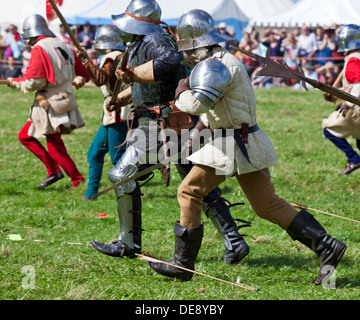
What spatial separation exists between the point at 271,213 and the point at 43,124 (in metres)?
3.94

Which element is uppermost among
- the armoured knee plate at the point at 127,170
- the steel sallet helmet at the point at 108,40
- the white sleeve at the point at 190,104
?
the steel sallet helmet at the point at 108,40

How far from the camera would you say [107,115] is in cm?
705

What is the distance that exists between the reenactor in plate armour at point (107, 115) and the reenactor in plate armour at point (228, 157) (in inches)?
94.5

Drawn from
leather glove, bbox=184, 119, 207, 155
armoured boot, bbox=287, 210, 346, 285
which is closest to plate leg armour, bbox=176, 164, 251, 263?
leather glove, bbox=184, 119, 207, 155

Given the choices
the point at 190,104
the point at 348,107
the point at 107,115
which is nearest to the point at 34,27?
the point at 107,115

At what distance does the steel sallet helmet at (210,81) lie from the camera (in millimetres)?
3814

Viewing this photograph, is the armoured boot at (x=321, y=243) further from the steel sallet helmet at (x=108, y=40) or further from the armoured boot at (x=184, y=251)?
the steel sallet helmet at (x=108, y=40)

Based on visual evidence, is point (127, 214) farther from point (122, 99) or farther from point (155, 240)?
point (122, 99)

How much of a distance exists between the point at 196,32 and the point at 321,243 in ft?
5.05

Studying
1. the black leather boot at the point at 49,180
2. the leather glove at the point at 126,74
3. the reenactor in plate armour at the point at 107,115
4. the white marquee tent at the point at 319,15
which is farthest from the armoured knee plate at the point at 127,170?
the white marquee tent at the point at 319,15

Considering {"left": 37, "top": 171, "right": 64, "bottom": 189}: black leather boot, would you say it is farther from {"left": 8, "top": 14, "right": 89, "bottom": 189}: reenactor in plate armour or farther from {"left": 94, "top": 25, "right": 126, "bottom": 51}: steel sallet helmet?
{"left": 94, "top": 25, "right": 126, "bottom": 51}: steel sallet helmet

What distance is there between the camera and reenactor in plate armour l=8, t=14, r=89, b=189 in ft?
23.4

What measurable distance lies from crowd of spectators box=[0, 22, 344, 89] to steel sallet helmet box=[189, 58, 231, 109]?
491 inches
